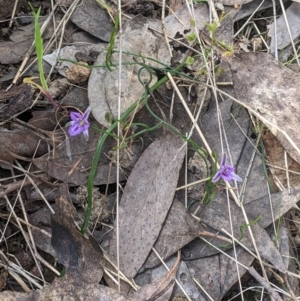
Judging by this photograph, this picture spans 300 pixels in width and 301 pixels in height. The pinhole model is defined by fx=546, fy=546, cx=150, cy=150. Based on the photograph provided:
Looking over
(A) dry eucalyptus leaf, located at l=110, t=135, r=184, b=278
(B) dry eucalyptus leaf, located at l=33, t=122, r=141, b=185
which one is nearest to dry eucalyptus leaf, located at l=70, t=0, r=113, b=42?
(B) dry eucalyptus leaf, located at l=33, t=122, r=141, b=185

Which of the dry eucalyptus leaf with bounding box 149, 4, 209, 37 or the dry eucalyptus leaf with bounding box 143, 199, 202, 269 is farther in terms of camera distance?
the dry eucalyptus leaf with bounding box 149, 4, 209, 37

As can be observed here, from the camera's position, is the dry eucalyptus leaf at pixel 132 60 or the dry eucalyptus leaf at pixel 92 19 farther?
the dry eucalyptus leaf at pixel 92 19

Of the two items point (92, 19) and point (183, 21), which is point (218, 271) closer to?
point (183, 21)

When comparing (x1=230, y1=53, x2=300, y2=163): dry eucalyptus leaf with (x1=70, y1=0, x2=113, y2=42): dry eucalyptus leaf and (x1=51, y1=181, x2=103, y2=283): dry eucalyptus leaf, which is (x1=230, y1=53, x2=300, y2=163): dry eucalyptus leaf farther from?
(x1=51, y1=181, x2=103, y2=283): dry eucalyptus leaf

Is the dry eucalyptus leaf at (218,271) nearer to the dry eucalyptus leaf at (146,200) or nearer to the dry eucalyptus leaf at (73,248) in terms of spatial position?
the dry eucalyptus leaf at (146,200)

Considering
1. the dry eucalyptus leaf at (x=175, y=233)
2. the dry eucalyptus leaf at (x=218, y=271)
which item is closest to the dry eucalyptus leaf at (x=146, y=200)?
the dry eucalyptus leaf at (x=175, y=233)

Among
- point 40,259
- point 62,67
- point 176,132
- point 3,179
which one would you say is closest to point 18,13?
point 62,67

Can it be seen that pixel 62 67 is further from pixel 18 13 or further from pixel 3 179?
pixel 3 179
